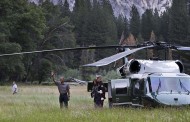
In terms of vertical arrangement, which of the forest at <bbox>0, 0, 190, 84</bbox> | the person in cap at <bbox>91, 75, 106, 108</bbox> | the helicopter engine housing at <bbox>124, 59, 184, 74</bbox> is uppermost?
the forest at <bbox>0, 0, 190, 84</bbox>

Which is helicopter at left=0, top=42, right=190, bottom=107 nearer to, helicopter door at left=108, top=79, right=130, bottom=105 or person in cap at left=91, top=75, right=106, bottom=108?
helicopter door at left=108, top=79, right=130, bottom=105

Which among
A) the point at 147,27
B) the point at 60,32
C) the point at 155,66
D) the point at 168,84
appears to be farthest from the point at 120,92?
the point at 147,27

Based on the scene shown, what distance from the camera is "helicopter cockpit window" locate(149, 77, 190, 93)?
1697 centimetres

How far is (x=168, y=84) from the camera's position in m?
17.1

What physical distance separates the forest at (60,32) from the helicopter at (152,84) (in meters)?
42.9

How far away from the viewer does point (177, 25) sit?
117875mm

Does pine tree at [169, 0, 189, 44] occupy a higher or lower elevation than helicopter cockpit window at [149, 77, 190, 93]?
A: higher

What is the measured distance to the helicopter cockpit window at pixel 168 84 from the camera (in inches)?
668

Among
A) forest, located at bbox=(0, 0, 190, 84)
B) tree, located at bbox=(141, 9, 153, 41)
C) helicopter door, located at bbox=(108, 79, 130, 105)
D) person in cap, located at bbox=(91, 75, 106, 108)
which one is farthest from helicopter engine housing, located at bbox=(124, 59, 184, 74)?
tree, located at bbox=(141, 9, 153, 41)

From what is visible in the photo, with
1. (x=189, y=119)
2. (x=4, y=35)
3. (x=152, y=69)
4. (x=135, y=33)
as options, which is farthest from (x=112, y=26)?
(x=189, y=119)

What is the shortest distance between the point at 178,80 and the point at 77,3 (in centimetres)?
12533

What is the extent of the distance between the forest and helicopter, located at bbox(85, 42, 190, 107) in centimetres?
4289

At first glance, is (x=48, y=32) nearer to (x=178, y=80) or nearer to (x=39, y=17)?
(x=39, y=17)

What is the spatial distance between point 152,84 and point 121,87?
6.02 feet
